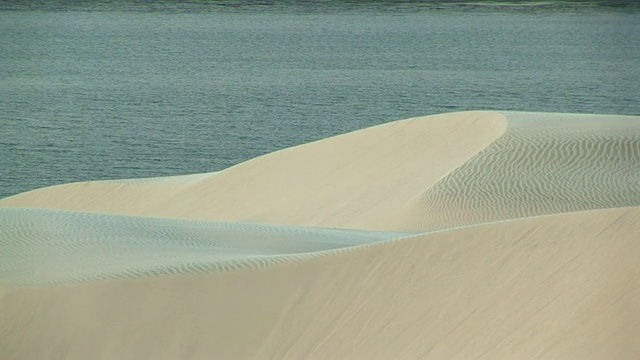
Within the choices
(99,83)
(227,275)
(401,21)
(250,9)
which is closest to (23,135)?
(99,83)

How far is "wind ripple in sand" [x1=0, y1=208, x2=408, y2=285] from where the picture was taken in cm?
971

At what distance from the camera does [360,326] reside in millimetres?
8977

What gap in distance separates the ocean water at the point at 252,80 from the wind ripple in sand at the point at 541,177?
583 inches

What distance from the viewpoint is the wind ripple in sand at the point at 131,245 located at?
31.9 ft

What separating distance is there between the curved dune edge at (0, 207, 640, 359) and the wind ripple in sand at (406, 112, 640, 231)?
7759 mm

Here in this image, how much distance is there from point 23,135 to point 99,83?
18.1m

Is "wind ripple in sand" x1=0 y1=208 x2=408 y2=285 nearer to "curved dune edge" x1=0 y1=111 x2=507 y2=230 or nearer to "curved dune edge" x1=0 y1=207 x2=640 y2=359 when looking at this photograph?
"curved dune edge" x1=0 y1=207 x2=640 y2=359

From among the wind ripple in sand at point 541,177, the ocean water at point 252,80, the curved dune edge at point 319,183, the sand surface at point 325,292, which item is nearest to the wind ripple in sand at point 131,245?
the sand surface at point 325,292

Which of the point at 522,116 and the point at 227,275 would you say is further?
the point at 522,116

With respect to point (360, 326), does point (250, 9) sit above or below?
below

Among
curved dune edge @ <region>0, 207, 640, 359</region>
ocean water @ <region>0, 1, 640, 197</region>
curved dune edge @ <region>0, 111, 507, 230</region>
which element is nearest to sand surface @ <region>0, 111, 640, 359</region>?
curved dune edge @ <region>0, 207, 640, 359</region>

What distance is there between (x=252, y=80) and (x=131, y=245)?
47.8 metres

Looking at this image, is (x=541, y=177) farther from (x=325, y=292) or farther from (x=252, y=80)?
(x=252, y=80)

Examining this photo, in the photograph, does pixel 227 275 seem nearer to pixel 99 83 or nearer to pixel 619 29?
pixel 99 83
